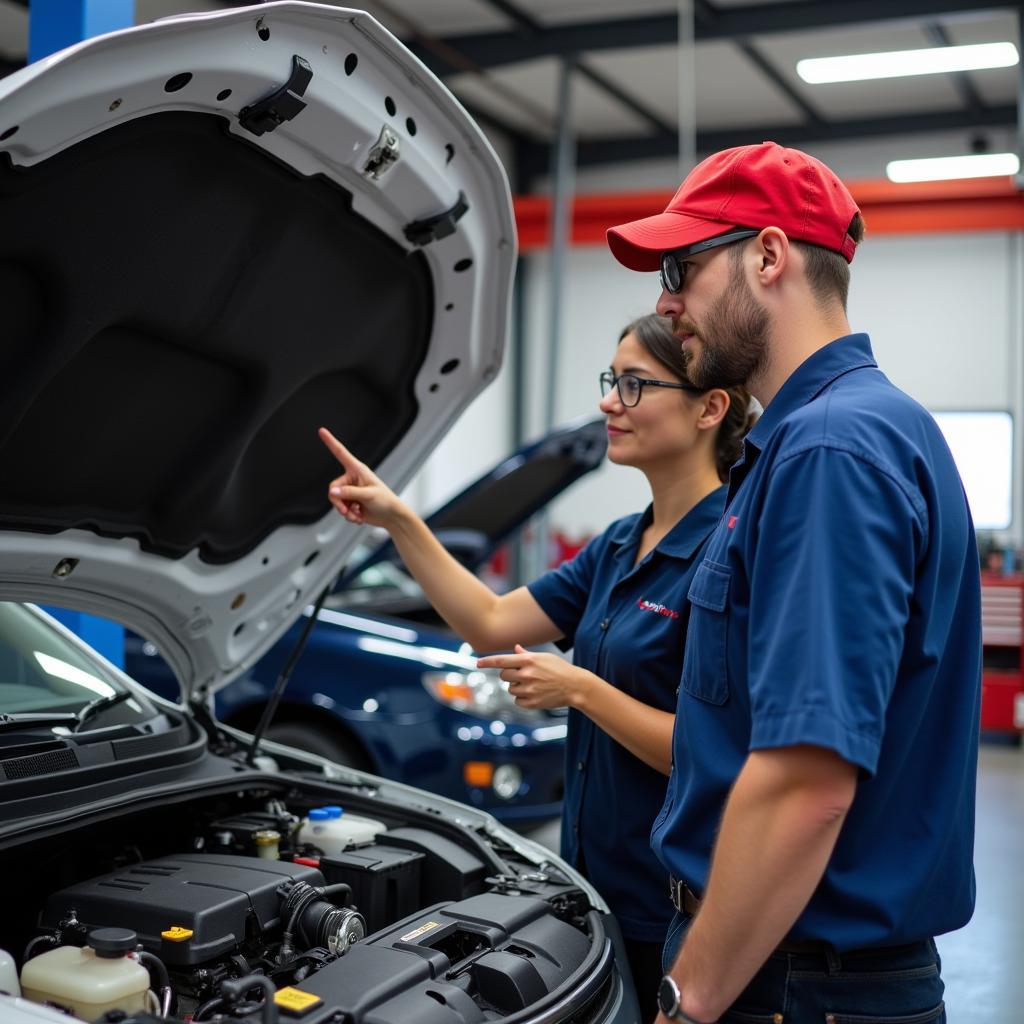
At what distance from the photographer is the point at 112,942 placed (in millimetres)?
1475

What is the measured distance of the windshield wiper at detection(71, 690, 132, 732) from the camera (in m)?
2.08

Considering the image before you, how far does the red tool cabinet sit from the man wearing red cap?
266 inches

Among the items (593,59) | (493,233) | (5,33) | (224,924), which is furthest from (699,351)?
(593,59)

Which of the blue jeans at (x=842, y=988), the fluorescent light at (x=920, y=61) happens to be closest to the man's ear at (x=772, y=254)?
the blue jeans at (x=842, y=988)

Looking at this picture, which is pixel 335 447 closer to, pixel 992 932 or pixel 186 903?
pixel 186 903

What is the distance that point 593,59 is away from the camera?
970cm

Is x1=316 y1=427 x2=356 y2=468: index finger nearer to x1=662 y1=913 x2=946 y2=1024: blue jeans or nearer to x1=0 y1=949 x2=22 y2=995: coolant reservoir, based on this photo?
x1=0 y1=949 x2=22 y2=995: coolant reservoir

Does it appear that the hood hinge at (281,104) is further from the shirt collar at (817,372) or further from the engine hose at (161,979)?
the engine hose at (161,979)

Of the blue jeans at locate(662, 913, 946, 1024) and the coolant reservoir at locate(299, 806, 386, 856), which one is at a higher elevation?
the blue jeans at locate(662, 913, 946, 1024)

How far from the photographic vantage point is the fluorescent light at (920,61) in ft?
25.3

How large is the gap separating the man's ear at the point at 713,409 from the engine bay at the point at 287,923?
0.85 m

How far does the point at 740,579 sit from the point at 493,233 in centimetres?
96

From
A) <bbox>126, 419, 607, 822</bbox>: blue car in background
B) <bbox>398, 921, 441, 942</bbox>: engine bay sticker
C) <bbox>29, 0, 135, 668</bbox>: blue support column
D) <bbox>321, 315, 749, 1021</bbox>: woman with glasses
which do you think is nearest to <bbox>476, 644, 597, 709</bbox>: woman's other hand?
<bbox>321, 315, 749, 1021</bbox>: woman with glasses

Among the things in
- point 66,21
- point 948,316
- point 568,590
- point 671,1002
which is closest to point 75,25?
point 66,21
